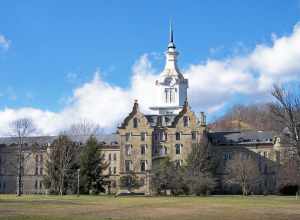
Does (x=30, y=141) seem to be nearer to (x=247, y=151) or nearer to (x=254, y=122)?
(x=247, y=151)

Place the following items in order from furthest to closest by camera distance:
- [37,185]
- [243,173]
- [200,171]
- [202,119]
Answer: [37,185] < [202,119] < [243,173] < [200,171]

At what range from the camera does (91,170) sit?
88625 millimetres

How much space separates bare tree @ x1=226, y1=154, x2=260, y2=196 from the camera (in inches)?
3625

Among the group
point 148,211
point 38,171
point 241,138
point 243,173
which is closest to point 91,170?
point 243,173

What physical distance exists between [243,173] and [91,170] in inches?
1014

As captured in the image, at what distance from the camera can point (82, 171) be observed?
8831 cm

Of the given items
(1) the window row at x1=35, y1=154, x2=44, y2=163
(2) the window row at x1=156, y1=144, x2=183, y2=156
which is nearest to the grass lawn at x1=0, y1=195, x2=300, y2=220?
(2) the window row at x1=156, y1=144, x2=183, y2=156

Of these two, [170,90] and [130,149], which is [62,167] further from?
[170,90]

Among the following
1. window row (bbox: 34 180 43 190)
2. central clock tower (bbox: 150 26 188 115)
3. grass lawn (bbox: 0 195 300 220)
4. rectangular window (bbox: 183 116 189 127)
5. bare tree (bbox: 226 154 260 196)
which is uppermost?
central clock tower (bbox: 150 26 188 115)

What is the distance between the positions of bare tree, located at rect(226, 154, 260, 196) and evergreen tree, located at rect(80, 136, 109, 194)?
23.2 m

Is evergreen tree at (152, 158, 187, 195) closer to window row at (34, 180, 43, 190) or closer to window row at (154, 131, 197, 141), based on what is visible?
window row at (154, 131, 197, 141)

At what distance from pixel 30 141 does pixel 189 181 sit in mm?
48099

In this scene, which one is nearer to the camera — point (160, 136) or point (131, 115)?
point (160, 136)

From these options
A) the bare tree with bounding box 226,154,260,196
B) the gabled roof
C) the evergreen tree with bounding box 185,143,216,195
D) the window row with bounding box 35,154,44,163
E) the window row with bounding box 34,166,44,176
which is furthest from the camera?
the window row with bounding box 34,166,44,176
